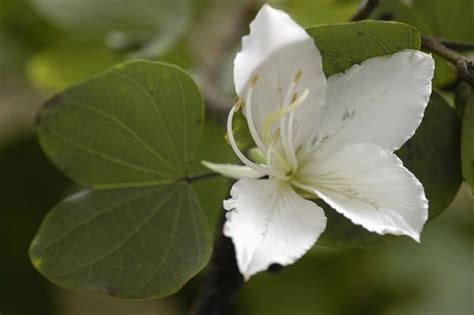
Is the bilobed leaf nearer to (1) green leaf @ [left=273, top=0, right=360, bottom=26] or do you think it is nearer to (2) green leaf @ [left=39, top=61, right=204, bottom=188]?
(2) green leaf @ [left=39, top=61, right=204, bottom=188]

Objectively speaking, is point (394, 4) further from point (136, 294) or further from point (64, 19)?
point (64, 19)

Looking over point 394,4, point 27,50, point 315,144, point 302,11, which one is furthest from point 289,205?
point 27,50

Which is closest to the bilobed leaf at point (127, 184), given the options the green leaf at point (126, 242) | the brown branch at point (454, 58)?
the green leaf at point (126, 242)

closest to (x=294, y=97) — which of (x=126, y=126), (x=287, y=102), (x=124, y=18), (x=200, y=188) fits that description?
(x=287, y=102)

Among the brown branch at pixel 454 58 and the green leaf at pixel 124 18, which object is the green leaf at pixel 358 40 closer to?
the brown branch at pixel 454 58

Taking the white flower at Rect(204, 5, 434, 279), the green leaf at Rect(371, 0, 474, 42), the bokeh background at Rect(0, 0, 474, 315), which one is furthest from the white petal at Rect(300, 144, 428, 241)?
the bokeh background at Rect(0, 0, 474, 315)

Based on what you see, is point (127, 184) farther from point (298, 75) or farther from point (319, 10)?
point (319, 10)

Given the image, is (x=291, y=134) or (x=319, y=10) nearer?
(x=291, y=134)
